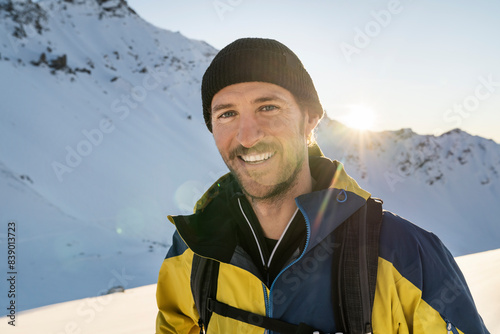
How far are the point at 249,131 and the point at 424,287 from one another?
1.17 m

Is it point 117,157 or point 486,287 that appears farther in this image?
point 117,157

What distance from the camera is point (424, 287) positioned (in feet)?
4.77

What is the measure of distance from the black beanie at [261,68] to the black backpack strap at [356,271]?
932mm

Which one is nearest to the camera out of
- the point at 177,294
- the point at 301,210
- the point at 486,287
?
the point at 301,210

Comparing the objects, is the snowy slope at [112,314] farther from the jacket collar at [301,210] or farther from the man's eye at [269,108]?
the man's eye at [269,108]

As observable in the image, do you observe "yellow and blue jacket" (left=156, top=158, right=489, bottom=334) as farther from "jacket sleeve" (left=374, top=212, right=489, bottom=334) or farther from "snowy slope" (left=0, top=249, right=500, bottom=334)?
"snowy slope" (left=0, top=249, right=500, bottom=334)

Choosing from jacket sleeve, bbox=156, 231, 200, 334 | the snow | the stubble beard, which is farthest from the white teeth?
the snow

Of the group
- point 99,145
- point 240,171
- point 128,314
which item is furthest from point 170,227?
point 240,171

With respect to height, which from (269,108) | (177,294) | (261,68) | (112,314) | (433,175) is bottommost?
(177,294)

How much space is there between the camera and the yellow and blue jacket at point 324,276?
142cm

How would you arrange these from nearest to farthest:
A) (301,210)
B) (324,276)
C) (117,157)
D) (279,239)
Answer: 1. (324,276)
2. (301,210)
3. (279,239)
4. (117,157)

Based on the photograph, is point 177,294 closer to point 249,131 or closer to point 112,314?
point 249,131

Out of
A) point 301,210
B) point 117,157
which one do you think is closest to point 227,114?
point 301,210

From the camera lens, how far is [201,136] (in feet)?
99.7
